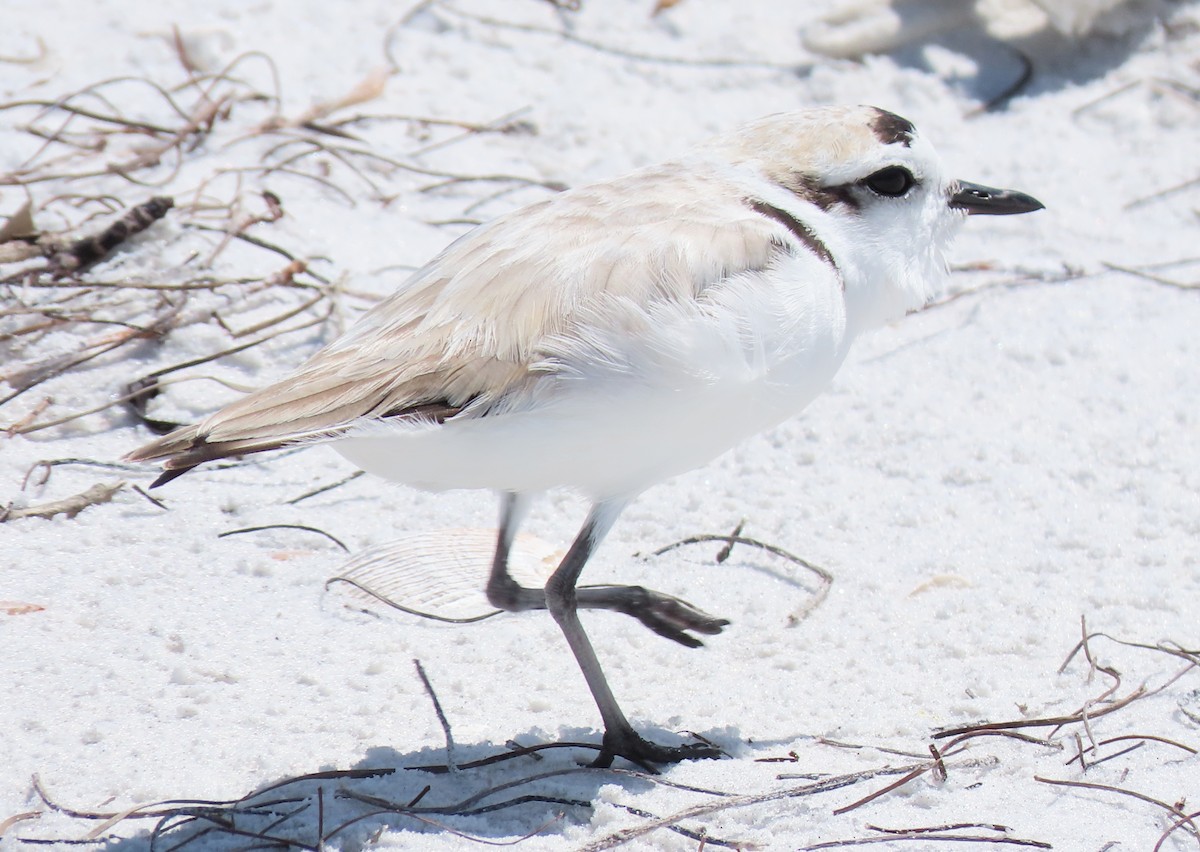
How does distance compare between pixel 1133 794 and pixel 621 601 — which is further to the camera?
pixel 621 601

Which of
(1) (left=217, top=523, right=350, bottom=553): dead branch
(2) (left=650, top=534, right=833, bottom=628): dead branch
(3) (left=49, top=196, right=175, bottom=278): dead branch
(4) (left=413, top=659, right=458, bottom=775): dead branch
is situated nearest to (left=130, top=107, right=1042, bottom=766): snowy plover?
(4) (left=413, top=659, right=458, bottom=775): dead branch

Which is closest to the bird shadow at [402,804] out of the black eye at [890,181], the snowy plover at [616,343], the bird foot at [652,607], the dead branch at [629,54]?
the snowy plover at [616,343]

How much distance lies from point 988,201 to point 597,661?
1410 mm

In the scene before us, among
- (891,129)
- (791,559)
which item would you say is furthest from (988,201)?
(791,559)

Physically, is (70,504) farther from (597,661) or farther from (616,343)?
(616,343)

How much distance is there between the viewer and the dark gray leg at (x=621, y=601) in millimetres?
2902

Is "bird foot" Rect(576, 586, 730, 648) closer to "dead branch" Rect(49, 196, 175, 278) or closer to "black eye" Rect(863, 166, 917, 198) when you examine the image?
"black eye" Rect(863, 166, 917, 198)

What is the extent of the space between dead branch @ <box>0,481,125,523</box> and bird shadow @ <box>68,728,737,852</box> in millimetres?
1002

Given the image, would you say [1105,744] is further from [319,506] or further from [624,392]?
[319,506]

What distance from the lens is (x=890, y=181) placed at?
2.96 meters

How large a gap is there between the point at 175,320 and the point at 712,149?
68.6 inches

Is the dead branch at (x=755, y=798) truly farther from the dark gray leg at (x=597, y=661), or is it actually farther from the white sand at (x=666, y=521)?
the dark gray leg at (x=597, y=661)

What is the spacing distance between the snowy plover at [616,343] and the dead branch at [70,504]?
0.85 metres

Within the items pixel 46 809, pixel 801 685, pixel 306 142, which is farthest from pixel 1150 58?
pixel 46 809
